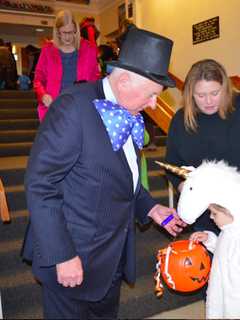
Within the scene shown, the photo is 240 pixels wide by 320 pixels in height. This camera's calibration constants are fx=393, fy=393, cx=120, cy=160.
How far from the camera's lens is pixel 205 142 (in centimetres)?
211

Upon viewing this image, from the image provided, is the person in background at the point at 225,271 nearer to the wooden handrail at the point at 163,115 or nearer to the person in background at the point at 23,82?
the wooden handrail at the point at 163,115

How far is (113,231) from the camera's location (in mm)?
1498

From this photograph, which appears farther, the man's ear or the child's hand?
the child's hand

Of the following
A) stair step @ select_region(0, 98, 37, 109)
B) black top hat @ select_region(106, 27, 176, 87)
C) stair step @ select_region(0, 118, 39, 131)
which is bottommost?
stair step @ select_region(0, 118, 39, 131)

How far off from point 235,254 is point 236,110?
0.76 m

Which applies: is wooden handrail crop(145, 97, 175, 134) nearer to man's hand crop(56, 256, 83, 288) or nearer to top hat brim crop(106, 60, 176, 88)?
top hat brim crop(106, 60, 176, 88)

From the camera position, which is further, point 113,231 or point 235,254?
point 235,254

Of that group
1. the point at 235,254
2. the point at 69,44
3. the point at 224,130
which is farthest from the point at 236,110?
the point at 69,44

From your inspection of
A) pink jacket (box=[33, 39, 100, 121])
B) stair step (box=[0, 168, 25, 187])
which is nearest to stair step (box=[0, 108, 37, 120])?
stair step (box=[0, 168, 25, 187])

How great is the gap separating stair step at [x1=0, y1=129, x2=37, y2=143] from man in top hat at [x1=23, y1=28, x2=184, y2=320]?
3666 millimetres

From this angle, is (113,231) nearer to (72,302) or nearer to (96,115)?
(72,302)

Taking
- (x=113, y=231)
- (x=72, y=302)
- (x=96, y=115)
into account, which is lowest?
(x=72, y=302)

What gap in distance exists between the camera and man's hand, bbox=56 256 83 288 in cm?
131

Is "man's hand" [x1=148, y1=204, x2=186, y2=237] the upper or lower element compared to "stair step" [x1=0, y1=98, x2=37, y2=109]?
lower
